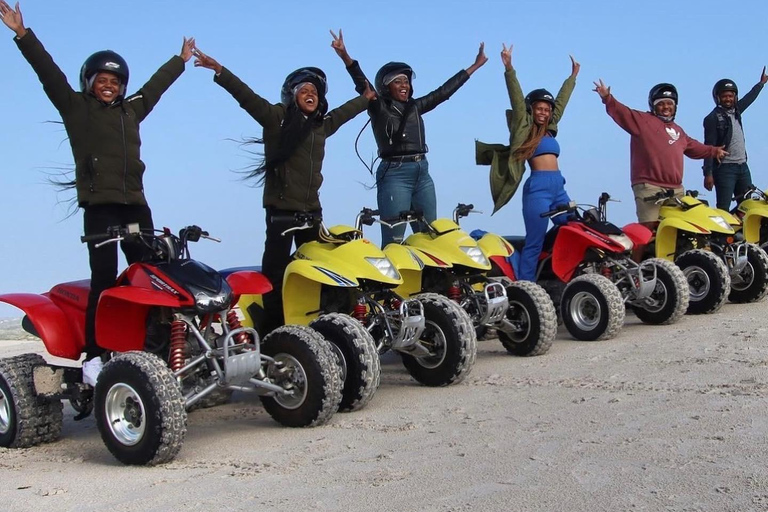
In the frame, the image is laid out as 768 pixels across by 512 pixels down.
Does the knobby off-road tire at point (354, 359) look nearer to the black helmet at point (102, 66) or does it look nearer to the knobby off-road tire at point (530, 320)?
the black helmet at point (102, 66)

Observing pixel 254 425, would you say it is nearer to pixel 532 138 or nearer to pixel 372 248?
pixel 372 248

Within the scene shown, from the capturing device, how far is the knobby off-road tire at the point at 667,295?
867cm

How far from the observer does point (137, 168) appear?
590 cm

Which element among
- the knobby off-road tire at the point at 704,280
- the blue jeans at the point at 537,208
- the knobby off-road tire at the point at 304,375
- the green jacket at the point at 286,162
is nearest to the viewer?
the knobby off-road tire at the point at 304,375

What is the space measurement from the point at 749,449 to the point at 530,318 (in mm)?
3440

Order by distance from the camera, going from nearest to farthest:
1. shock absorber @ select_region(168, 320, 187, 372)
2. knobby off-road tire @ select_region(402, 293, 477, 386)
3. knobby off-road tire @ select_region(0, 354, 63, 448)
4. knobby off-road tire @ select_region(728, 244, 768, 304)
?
shock absorber @ select_region(168, 320, 187, 372), knobby off-road tire @ select_region(0, 354, 63, 448), knobby off-road tire @ select_region(402, 293, 477, 386), knobby off-road tire @ select_region(728, 244, 768, 304)

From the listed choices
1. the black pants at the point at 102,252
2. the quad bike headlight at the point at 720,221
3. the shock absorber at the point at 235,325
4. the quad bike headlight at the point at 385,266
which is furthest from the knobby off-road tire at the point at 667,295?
the black pants at the point at 102,252

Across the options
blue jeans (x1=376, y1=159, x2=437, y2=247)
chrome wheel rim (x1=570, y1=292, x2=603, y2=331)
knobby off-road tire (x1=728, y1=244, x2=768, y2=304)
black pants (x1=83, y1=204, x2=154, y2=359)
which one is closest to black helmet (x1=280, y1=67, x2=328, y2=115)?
black pants (x1=83, y1=204, x2=154, y2=359)

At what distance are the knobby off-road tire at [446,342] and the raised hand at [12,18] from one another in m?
3.06

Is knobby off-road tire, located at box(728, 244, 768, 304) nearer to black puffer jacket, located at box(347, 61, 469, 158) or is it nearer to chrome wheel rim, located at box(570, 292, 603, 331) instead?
chrome wheel rim, located at box(570, 292, 603, 331)

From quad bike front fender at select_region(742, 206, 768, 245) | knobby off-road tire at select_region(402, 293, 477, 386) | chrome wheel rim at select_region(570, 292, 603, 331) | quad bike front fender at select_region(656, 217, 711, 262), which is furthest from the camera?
quad bike front fender at select_region(742, 206, 768, 245)

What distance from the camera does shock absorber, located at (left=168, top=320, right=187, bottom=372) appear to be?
509 centimetres

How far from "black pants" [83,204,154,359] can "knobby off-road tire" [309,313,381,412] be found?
50.2 inches

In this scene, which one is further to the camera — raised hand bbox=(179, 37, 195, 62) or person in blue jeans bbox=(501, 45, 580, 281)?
person in blue jeans bbox=(501, 45, 580, 281)
